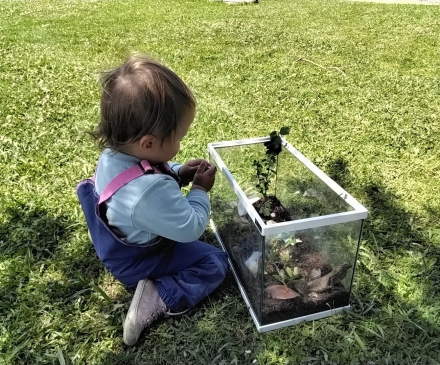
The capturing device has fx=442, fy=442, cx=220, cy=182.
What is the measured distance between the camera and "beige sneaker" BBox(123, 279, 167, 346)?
1.92 m

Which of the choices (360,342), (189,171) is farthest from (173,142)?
(360,342)

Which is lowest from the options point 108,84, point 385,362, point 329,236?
point 385,362

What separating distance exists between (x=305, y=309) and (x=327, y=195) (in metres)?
0.52

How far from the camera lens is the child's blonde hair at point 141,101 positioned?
66.9 inches

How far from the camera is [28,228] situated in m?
2.60

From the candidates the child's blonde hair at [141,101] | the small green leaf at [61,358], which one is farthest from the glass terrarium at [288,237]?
the small green leaf at [61,358]

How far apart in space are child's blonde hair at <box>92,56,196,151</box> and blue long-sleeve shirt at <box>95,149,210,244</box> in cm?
13

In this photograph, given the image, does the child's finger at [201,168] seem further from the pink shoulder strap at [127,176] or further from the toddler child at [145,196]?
the pink shoulder strap at [127,176]

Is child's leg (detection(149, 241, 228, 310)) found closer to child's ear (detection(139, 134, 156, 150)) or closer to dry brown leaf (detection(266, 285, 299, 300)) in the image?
dry brown leaf (detection(266, 285, 299, 300))

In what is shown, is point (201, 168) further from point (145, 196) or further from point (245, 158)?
point (145, 196)

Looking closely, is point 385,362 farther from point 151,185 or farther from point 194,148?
point 194,148

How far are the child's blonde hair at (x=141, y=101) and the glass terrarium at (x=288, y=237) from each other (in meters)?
0.48

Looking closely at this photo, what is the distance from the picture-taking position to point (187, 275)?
2100 millimetres

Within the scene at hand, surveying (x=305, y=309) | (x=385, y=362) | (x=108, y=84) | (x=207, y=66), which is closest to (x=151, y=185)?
(x=108, y=84)
